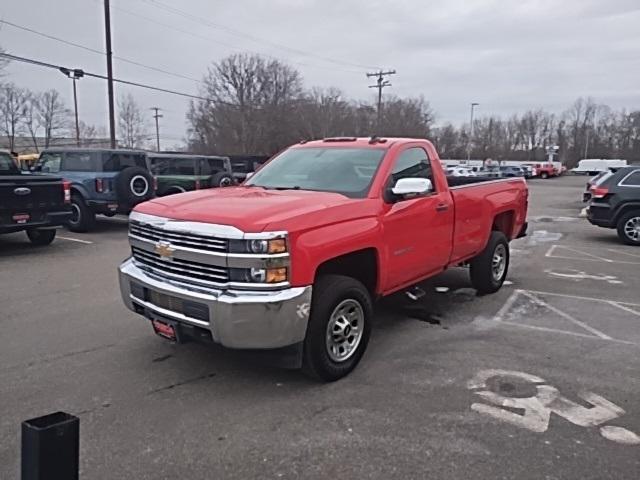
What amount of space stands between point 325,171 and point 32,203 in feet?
23.0

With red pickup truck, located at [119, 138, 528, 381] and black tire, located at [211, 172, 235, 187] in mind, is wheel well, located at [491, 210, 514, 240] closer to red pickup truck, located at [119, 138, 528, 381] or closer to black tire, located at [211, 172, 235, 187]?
red pickup truck, located at [119, 138, 528, 381]

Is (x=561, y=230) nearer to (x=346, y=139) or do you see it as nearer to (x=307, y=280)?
(x=346, y=139)

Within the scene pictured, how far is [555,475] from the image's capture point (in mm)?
2973

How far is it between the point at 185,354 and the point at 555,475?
3.10m

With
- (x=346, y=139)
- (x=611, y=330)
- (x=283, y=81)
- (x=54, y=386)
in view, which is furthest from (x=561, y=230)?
(x=283, y=81)

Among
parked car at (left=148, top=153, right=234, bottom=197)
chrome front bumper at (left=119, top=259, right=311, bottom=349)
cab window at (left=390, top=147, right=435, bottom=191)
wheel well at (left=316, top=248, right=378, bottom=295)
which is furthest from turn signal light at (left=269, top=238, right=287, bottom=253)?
parked car at (left=148, top=153, right=234, bottom=197)

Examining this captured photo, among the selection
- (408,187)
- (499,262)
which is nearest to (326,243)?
(408,187)

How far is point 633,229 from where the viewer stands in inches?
452

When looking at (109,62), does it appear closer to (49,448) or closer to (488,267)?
(488,267)

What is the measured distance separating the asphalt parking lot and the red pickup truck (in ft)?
1.52

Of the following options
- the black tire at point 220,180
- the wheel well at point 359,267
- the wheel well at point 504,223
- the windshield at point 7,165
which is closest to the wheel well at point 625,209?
the wheel well at point 504,223

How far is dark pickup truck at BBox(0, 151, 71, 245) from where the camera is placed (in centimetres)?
925

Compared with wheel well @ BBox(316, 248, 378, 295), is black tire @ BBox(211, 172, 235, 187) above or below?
above

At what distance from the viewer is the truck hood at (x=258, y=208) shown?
3646mm
